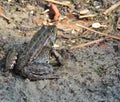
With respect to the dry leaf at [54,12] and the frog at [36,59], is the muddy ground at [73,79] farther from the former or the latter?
the dry leaf at [54,12]

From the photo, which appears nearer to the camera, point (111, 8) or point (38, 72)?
point (38, 72)

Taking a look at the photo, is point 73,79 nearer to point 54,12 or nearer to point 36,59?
point 36,59

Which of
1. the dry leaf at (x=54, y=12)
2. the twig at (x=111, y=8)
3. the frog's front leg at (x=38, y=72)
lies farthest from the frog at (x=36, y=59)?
the twig at (x=111, y=8)

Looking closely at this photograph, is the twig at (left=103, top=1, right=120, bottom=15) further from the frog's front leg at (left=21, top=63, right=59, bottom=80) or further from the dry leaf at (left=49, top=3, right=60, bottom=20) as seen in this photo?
the frog's front leg at (left=21, top=63, right=59, bottom=80)

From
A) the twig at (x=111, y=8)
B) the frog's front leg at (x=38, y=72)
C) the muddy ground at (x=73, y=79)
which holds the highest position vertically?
the twig at (x=111, y=8)

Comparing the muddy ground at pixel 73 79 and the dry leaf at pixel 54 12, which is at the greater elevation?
the dry leaf at pixel 54 12

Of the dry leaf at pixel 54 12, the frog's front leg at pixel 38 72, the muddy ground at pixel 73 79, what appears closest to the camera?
the muddy ground at pixel 73 79

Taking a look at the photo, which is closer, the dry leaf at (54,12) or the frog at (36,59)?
the frog at (36,59)

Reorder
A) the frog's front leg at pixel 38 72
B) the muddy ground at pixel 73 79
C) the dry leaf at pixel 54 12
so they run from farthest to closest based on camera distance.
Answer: the dry leaf at pixel 54 12 → the frog's front leg at pixel 38 72 → the muddy ground at pixel 73 79

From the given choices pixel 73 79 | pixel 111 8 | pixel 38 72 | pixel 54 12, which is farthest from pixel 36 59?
pixel 111 8
